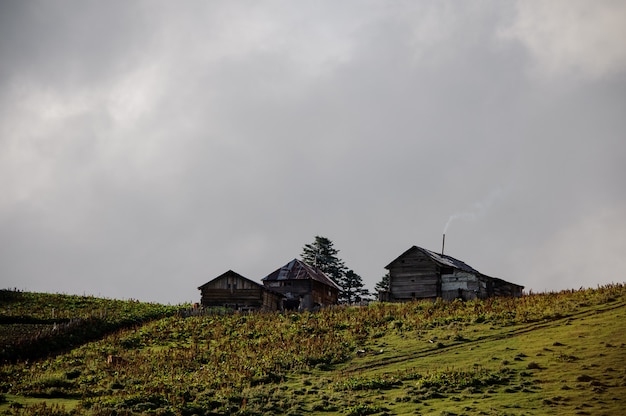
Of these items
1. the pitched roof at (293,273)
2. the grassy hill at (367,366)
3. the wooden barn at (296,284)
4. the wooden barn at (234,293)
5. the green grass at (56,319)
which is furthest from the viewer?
the pitched roof at (293,273)

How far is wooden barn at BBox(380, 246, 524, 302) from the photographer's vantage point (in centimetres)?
6994

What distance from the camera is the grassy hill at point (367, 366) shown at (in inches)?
1243

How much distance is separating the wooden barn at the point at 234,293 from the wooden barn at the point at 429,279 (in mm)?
12954

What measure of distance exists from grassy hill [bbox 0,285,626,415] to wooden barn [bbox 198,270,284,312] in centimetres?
1727

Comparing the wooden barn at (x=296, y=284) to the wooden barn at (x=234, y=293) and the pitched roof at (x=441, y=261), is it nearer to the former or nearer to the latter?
the wooden barn at (x=234, y=293)

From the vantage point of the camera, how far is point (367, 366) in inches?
1550

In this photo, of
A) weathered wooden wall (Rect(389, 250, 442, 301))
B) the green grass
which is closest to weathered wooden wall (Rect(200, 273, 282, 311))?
the green grass

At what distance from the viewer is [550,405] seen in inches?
1142

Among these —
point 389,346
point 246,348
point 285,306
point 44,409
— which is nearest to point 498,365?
point 389,346

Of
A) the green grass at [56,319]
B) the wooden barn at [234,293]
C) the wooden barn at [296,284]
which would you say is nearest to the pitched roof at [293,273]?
the wooden barn at [296,284]

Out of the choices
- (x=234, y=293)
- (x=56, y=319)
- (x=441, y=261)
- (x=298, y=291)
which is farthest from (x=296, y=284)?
(x=56, y=319)

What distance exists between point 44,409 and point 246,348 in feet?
54.3

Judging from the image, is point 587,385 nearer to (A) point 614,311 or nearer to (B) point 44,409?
(A) point 614,311

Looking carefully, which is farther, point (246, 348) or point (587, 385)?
point (246, 348)
